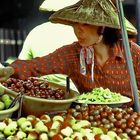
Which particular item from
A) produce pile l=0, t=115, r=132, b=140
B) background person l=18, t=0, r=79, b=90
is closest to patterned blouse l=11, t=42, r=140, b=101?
produce pile l=0, t=115, r=132, b=140

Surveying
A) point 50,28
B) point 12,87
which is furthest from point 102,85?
point 50,28

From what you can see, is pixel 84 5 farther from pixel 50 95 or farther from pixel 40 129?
pixel 40 129

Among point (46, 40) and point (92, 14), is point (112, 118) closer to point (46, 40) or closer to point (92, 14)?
point (92, 14)

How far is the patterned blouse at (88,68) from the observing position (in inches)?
145

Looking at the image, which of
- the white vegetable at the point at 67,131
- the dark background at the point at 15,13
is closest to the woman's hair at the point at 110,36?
the white vegetable at the point at 67,131

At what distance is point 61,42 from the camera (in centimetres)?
496

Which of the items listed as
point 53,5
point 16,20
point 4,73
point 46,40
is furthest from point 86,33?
point 16,20

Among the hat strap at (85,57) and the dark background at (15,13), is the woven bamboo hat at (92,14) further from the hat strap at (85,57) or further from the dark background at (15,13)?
the dark background at (15,13)

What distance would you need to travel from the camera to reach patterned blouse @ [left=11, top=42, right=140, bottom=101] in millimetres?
3678

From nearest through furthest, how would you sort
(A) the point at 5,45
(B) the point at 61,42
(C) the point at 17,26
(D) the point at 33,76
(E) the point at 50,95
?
(E) the point at 50,95
(D) the point at 33,76
(B) the point at 61,42
(A) the point at 5,45
(C) the point at 17,26

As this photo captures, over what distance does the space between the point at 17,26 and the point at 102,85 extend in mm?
6965

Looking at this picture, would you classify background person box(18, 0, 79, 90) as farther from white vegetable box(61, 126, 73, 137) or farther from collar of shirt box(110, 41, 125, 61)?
white vegetable box(61, 126, 73, 137)

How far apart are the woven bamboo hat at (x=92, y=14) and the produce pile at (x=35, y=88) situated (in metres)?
0.46

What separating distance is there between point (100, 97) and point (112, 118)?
393mm
